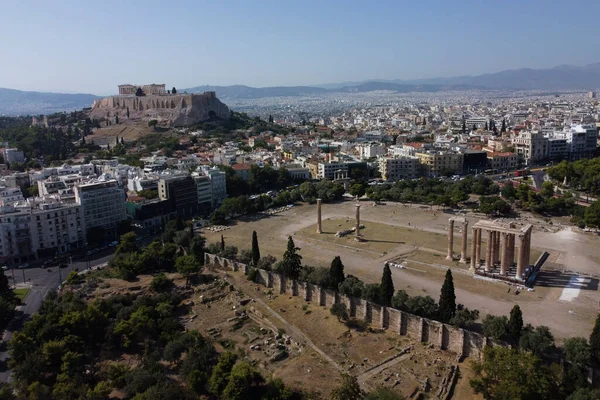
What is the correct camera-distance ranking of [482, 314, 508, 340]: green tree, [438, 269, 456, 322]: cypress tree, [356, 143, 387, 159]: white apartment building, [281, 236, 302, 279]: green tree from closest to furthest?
[482, 314, 508, 340]: green tree < [438, 269, 456, 322]: cypress tree < [281, 236, 302, 279]: green tree < [356, 143, 387, 159]: white apartment building

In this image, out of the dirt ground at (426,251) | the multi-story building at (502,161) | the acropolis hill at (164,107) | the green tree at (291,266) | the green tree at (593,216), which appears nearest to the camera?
the dirt ground at (426,251)

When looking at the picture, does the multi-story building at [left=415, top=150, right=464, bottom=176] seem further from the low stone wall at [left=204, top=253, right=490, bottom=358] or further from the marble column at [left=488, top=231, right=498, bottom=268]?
the low stone wall at [left=204, top=253, right=490, bottom=358]

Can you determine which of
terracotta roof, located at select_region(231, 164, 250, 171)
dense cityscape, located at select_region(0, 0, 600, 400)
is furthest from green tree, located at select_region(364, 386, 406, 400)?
terracotta roof, located at select_region(231, 164, 250, 171)

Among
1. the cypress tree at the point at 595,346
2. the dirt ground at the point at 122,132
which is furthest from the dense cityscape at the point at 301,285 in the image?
the dirt ground at the point at 122,132

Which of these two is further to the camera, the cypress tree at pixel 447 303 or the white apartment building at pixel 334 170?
the white apartment building at pixel 334 170

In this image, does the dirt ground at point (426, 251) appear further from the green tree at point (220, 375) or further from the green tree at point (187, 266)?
the green tree at point (220, 375)

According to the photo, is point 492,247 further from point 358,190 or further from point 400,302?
point 358,190
